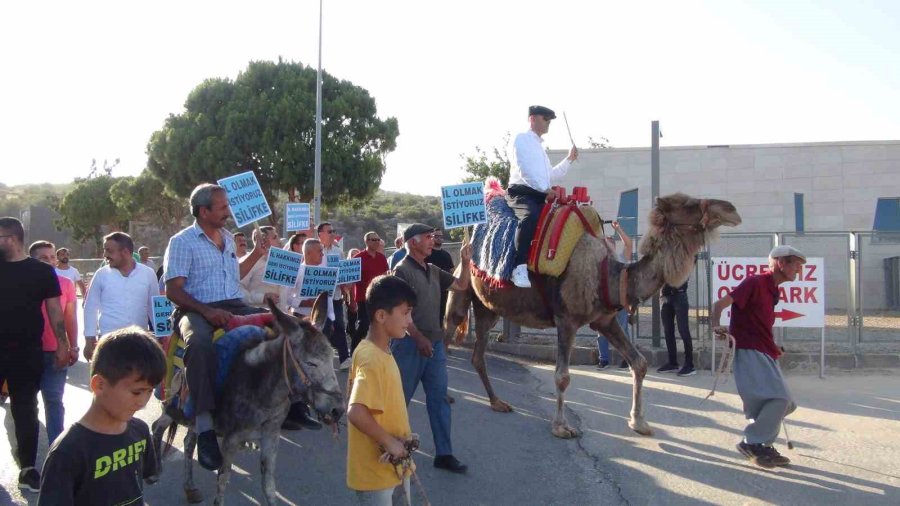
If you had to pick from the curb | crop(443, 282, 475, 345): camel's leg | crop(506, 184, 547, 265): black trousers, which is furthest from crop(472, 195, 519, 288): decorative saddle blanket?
the curb

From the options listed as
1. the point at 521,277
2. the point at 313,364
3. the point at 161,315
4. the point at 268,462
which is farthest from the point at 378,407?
the point at 521,277

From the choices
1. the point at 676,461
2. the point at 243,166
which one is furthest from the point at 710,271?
the point at 243,166

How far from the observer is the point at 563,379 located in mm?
7723

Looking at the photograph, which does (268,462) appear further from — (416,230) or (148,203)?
(148,203)

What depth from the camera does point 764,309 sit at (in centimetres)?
670

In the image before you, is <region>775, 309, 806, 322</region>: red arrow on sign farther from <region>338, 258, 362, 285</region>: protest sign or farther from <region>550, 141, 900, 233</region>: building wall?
<region>550, 141, 900, 233</region>: building wall

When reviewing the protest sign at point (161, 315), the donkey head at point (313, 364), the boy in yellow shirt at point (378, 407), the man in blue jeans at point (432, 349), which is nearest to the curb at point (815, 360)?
the man in blue jeans at point (432, 349)

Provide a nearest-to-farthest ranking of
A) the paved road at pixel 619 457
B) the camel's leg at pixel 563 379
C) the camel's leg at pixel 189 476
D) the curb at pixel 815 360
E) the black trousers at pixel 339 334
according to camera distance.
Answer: the camel's leg at pixel 189 476
the paved road at pixel 619 457
the camel's leg at pixel 563 379
the black trousers at pixel 339 334
the curb at pixel 815 360

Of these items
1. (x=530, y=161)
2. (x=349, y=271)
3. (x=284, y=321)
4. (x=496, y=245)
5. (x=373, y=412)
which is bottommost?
(x=373, y=412)

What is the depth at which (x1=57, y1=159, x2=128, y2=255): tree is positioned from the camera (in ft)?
152

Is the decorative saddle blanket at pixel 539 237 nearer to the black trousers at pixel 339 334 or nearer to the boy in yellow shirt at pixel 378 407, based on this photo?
the black trousers at pixel 339 334

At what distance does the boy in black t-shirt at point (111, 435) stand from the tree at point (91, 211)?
46.4 m

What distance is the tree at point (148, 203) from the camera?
4222cm

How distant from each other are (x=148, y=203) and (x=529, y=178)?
3901 cm
